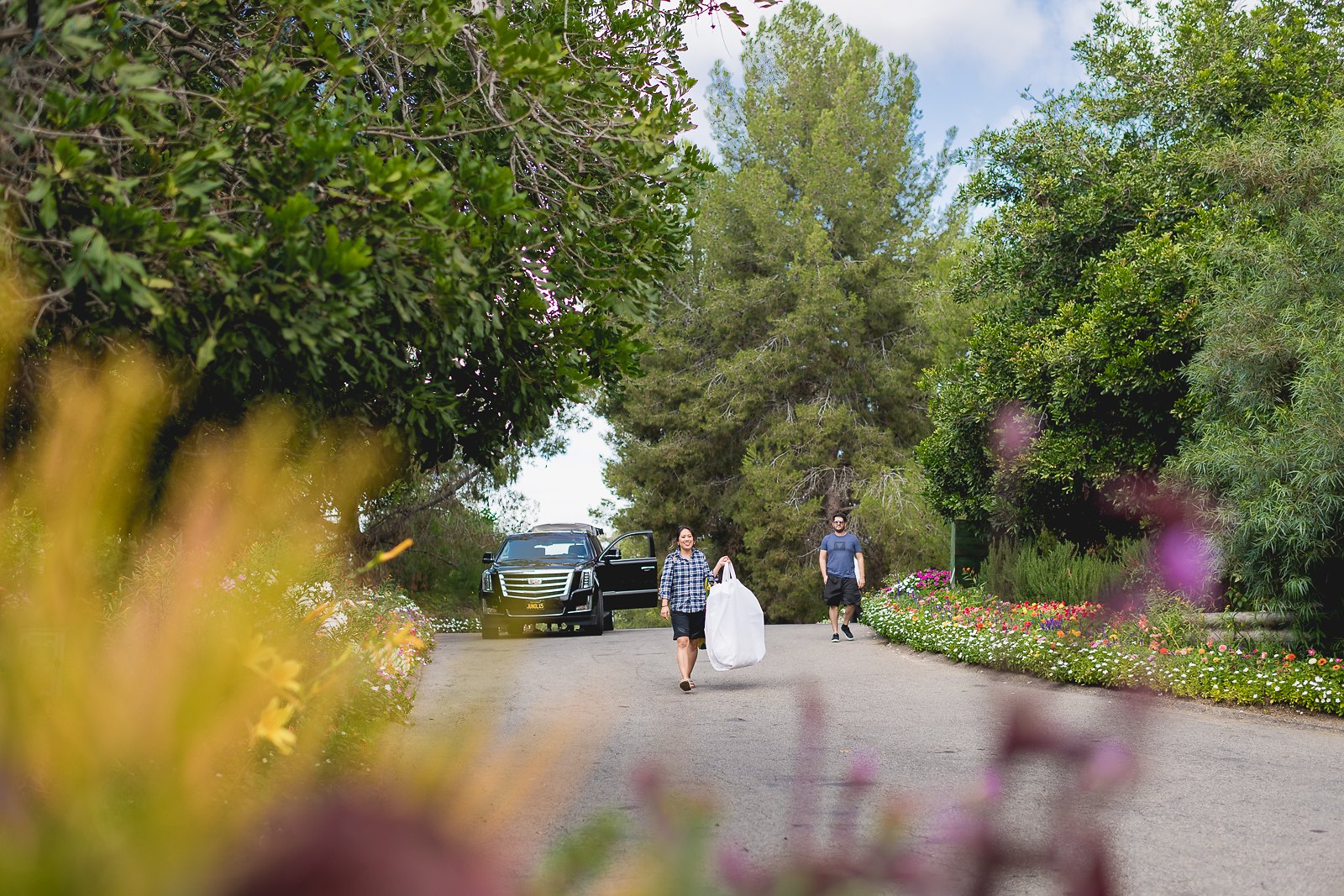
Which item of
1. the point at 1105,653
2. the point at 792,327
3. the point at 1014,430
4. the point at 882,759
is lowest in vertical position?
the point at 882,759

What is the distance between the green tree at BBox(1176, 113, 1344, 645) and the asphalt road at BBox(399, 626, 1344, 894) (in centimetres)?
169

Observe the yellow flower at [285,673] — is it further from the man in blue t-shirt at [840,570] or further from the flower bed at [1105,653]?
the man in blue t-shirt at [840,570]

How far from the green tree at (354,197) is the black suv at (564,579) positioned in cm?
1407

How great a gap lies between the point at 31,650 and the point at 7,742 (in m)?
0.21

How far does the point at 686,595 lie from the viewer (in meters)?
12.7

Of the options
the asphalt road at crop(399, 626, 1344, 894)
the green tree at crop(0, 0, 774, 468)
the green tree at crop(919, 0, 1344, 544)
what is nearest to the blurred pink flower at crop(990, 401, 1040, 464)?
the green tree at crop(919, 0, 1344, 544)

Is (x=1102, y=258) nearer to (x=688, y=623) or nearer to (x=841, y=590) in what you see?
(x=841, y=590)

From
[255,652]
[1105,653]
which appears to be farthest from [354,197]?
[1105,653]

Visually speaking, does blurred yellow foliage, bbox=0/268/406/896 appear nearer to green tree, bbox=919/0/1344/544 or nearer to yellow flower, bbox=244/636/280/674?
yellow flower, bbox=244/636/280/674

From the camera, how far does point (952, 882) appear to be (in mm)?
1007

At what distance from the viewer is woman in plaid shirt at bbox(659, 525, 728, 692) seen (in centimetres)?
1265

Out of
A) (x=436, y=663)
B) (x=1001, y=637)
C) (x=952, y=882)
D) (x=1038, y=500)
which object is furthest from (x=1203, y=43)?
(x=952, y=882)

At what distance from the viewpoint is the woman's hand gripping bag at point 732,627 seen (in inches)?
491

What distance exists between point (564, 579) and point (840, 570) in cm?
580
